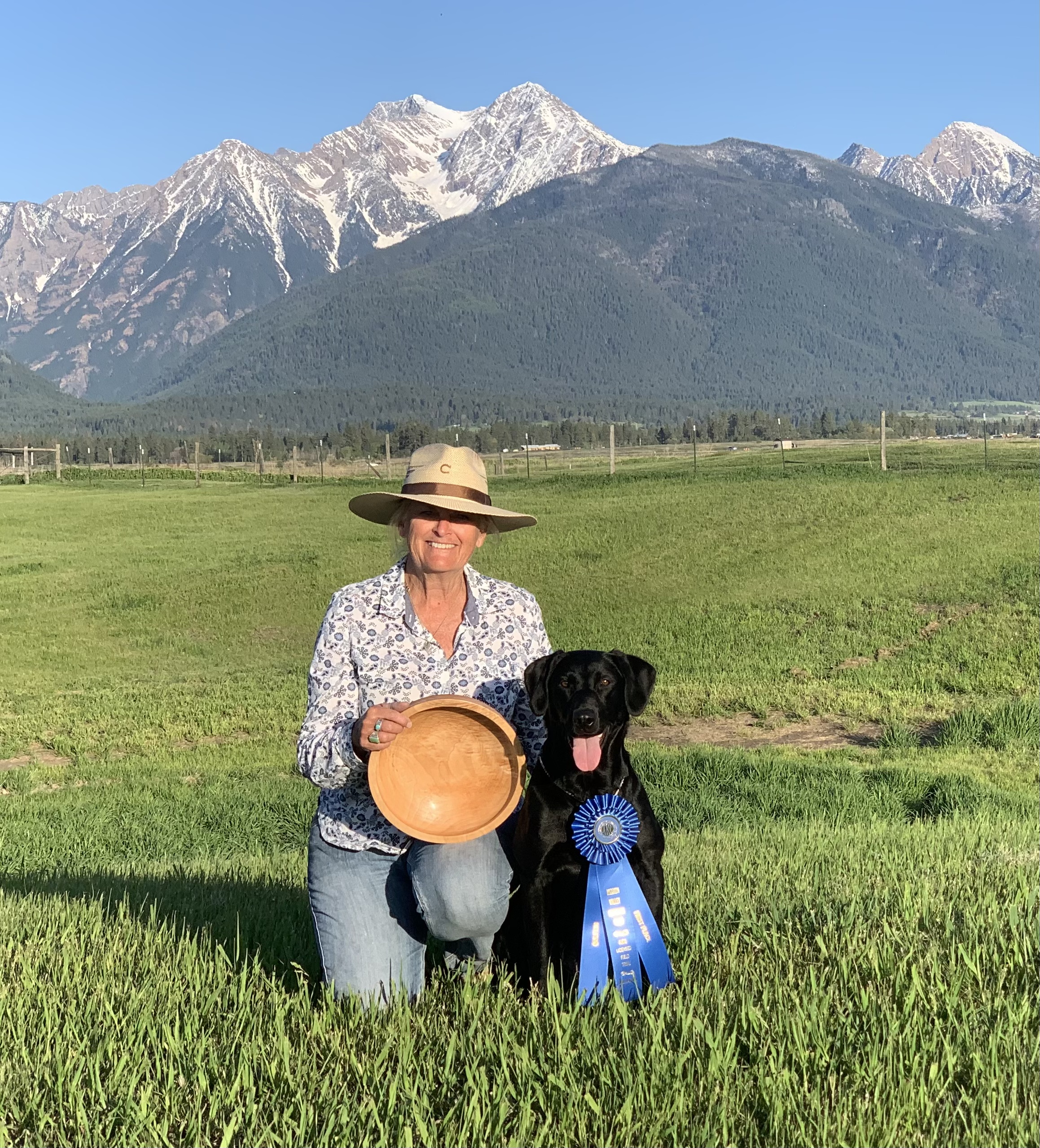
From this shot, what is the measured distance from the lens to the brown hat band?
4.65 m

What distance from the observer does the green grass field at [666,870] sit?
3.19 m

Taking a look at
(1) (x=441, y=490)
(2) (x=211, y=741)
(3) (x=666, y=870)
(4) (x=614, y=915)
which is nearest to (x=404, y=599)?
(1) (x=441, y=490)

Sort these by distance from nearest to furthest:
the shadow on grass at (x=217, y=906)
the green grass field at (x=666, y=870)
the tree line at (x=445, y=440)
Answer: the green grass field at (x=666, y=870), the shadow on grass at (x=217, y=906), the tree line at (x=445, y=440)

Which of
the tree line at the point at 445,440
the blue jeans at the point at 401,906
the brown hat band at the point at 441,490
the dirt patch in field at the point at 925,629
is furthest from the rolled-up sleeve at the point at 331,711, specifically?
the tree line at the point at 445,440

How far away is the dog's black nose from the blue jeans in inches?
26.5

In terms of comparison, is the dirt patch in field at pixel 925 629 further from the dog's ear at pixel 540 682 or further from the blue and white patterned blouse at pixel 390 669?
the dog's ear at pixel 540 682

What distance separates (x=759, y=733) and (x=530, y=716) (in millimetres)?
10111

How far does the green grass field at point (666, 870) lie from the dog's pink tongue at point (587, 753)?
30.1 inches

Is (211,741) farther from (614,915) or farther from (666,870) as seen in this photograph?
(614,915)

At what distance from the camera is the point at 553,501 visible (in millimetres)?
37375

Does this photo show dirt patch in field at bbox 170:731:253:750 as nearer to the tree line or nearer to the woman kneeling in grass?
the woman kneeling in grass

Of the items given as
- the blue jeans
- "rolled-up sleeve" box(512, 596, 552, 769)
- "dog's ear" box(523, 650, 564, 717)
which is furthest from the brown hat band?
the blue jeans

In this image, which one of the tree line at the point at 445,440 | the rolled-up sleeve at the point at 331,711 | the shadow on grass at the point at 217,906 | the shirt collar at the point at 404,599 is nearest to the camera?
the rolled-up sleeve at the point at 331,711

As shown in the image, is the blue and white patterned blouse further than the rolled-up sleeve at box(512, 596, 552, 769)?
No
